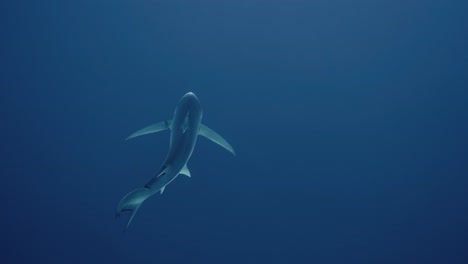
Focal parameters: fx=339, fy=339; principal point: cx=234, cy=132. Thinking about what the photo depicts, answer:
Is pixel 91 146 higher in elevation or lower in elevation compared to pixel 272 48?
lower

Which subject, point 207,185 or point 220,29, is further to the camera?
point 220,29

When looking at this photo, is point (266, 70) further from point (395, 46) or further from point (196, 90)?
point (395, 46)

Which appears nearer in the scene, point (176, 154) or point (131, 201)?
point (131, 201)

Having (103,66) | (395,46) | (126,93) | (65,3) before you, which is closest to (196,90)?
(126,93)

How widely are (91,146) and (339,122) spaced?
9.59m

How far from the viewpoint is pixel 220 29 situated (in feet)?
44.7

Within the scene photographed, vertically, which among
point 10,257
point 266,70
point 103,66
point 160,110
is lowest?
point 10,257

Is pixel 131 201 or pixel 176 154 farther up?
pixel 176 154

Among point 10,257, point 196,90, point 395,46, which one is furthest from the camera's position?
point 395,46

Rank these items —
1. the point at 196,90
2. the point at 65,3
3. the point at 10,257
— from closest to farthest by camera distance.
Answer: the point at 10,257
the point at 65,3
the point at 196,90

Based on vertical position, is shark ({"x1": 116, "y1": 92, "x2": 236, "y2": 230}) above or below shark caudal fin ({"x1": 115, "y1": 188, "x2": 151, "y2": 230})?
above

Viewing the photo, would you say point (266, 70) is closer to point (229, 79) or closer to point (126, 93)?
point (229, 79)

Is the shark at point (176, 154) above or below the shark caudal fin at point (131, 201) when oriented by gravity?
above

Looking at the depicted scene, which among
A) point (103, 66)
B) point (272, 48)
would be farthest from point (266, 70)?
point (103, 66)
